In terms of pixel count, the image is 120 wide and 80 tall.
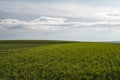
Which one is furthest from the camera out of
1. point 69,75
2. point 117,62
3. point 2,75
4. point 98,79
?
point 117,62

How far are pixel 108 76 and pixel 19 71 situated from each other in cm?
1214

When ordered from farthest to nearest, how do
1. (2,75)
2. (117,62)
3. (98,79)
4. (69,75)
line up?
(117,62) → (2,75) → (69,75) → (98,79)

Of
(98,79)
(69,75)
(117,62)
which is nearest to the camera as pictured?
(98,79)

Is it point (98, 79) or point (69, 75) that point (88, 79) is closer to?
point (98, 79)

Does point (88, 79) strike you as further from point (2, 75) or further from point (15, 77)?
point (2, 75)

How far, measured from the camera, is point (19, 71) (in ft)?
90.6

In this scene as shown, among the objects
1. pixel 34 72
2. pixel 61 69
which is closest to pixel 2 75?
pixel 34 72

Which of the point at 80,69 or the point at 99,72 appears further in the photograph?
the point at 80,69

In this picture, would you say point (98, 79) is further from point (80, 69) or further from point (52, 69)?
point (52, 69)

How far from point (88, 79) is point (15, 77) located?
355 inches

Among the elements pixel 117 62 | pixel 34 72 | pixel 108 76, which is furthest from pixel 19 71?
pixel 117 62

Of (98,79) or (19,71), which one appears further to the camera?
(19,71)

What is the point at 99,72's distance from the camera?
80.2 feet

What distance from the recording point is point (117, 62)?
29.6 m
